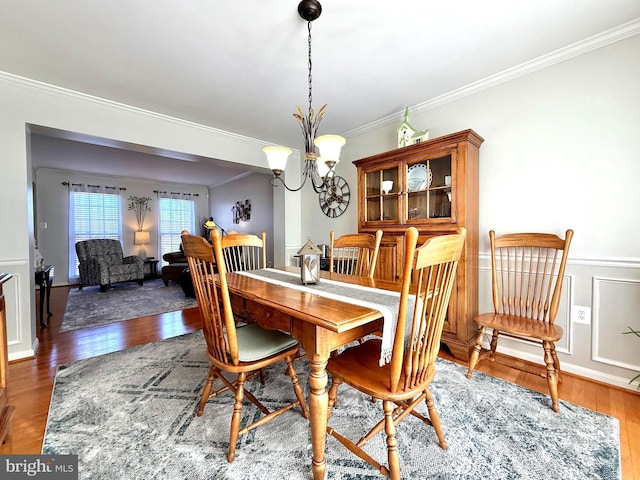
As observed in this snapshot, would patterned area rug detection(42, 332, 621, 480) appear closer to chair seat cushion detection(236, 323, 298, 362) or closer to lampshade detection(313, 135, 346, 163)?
chair seat cushion detection(236, 323, 298, 362)

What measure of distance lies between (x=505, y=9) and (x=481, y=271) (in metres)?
1.92

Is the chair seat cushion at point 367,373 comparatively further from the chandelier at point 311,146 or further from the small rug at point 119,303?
the small rug at point 119,303

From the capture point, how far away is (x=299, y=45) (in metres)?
2.02

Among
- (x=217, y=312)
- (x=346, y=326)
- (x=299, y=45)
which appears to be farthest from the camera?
(x=299, y=45)

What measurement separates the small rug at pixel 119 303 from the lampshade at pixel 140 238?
1.37 meters

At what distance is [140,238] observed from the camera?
6.91 meters

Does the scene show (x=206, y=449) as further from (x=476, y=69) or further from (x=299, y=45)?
(x=476, y=69)

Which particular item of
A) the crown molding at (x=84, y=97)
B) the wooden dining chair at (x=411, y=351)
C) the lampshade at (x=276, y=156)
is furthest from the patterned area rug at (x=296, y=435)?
the crown molding at (x=84, y=97)

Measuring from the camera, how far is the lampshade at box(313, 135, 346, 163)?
1678 millimetres

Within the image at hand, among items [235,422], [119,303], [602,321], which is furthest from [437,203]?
[119,303]

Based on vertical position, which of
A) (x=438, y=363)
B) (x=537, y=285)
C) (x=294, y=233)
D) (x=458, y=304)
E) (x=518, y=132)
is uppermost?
(x=518, y=132)

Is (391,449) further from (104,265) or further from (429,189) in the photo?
(104,265)

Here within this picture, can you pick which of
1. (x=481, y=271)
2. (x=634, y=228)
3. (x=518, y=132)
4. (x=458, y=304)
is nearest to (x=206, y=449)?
(x=458, y=304)

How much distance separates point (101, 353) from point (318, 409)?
245 cm
